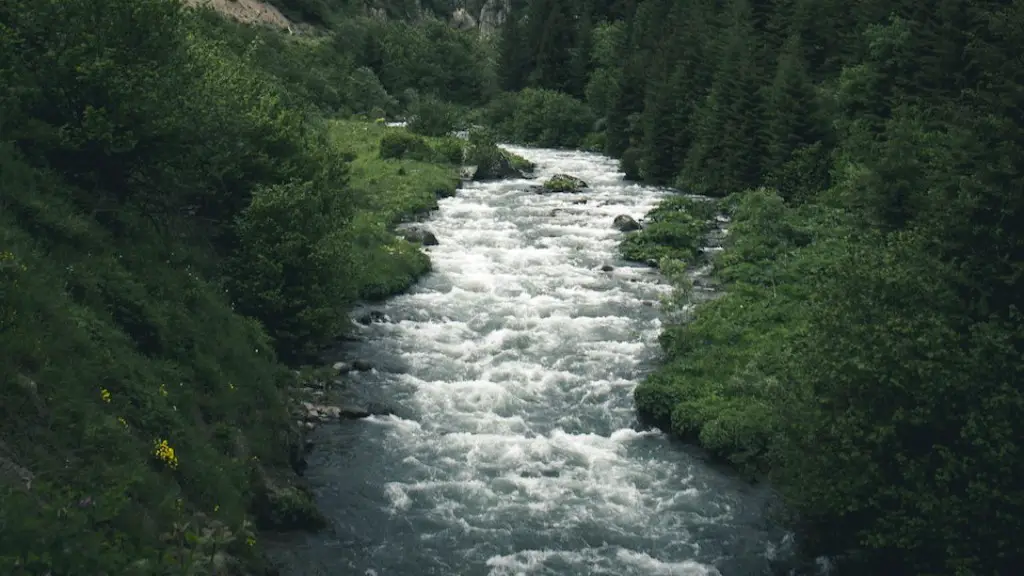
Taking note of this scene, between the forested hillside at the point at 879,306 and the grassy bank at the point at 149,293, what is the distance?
36.8ft

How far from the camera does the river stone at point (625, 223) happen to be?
50.0 m

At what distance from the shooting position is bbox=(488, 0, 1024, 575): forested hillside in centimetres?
1661

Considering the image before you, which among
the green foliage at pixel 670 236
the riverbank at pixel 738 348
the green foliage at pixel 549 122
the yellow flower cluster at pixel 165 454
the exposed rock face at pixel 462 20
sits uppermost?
the exposed rock face at pixel 462 20

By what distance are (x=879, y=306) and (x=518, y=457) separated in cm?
1010

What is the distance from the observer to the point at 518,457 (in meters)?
24.4

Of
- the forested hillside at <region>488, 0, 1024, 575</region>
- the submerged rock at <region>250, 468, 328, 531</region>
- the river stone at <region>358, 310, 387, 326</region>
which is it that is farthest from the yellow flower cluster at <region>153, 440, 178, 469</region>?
the river stone at <region>358, 310, 387, 326</region>

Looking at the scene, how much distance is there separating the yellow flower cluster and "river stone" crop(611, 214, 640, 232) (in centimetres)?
3562

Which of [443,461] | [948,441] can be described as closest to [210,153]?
[443,461]

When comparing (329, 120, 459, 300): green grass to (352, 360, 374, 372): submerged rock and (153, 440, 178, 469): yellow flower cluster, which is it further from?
(153, 440, 178, 469): yellow flower cluster

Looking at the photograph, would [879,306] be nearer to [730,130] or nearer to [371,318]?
[371,318]

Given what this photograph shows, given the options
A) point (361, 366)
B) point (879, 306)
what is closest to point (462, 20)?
point (361, 366)

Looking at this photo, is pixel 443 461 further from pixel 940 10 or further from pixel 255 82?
pixel 940 10

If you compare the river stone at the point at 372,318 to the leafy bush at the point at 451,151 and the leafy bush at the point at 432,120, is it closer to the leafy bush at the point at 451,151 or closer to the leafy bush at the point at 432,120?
the leafy bush at the point at 451,151

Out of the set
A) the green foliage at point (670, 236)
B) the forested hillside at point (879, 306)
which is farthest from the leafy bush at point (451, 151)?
the green foliage at point (670, 236)
